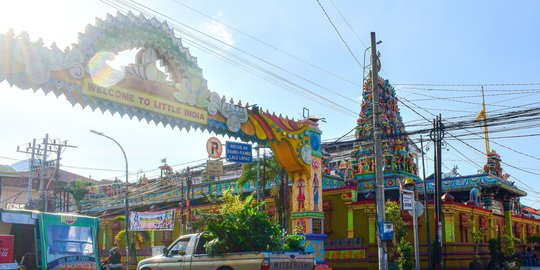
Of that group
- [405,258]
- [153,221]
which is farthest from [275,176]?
[153,221]

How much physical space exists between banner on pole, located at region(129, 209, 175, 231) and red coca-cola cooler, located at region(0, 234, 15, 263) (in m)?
26.2

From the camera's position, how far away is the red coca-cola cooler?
11.7 meters

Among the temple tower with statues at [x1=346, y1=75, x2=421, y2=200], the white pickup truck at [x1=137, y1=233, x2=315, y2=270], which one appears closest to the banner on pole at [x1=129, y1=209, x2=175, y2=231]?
the temple tower with statues at [x1=346, y1=75, x2=421, y2=200]

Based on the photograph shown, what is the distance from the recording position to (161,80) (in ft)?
59.2

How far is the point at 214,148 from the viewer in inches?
918

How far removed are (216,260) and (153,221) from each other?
26.5 m

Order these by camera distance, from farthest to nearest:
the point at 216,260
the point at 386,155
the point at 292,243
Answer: the point at 386,155 < the point at 292,243 < the point at 216,260

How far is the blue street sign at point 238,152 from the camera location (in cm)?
2183

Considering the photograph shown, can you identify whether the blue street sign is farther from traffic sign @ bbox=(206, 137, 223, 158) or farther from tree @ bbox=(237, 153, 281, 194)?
tree @ bbox=(237, 153, 281, 194)

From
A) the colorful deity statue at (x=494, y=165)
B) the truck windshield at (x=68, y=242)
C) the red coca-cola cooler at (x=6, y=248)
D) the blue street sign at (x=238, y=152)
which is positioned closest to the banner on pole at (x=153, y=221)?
the blue street sign at (x=238, y=152)

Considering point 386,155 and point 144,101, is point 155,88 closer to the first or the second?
point 144,101

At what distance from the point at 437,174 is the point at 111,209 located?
3422 cm

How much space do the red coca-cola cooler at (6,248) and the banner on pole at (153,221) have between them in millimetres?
26205

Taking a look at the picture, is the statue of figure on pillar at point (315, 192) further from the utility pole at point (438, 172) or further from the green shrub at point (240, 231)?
the green shrub at point (240, 231)
